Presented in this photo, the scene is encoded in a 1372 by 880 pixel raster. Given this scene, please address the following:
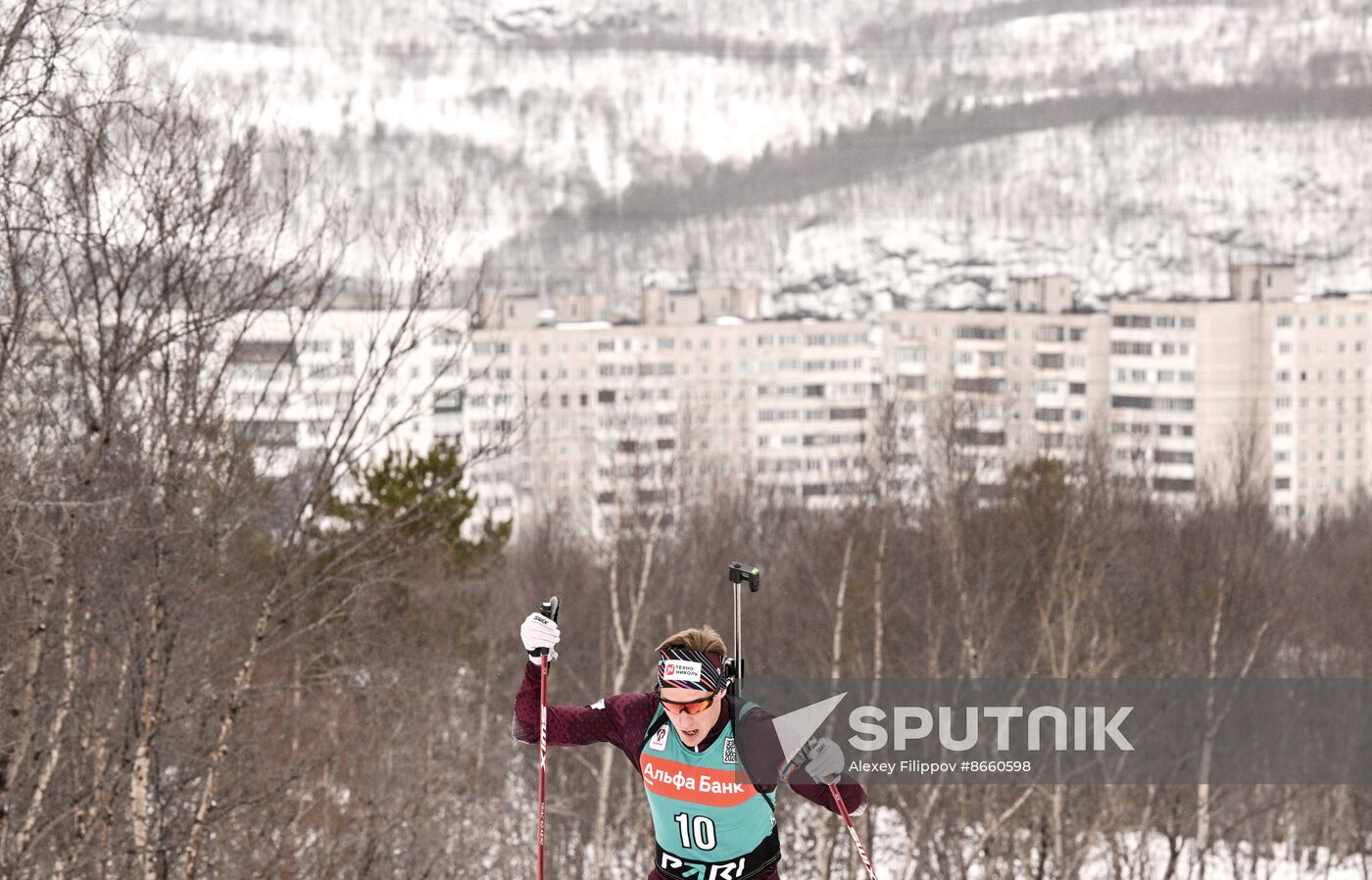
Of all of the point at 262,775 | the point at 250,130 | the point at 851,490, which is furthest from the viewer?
the point at 851,490

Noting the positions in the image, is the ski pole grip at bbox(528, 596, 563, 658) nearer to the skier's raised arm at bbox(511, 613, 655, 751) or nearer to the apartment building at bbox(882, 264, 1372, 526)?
the skier's raised arm at bbox(511, 613, 655, 751)

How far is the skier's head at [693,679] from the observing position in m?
4.59

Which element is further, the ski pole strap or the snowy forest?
the snowy forest

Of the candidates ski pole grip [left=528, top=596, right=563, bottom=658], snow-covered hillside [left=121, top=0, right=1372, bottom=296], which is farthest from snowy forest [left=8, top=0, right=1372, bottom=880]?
snow-covered hillside [left=121, top=0, right=1372, bottom=296]

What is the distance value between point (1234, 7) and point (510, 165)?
68257 millimetres

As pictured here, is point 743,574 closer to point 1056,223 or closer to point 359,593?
point 359,593

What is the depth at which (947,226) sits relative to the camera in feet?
388

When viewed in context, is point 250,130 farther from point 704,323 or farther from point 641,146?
point 641,146

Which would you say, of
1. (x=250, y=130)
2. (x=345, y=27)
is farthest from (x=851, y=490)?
(x=345, y=27)

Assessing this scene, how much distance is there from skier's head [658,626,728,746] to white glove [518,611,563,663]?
14.7 inches

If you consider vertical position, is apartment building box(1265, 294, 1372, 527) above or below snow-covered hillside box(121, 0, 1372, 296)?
below

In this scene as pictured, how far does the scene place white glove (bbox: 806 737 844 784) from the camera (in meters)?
4.46

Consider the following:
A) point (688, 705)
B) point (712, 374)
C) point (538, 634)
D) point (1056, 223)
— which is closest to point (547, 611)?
point (538, 634)

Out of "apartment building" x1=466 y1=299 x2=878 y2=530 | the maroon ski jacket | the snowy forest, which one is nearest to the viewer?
the maroon ski jacket
